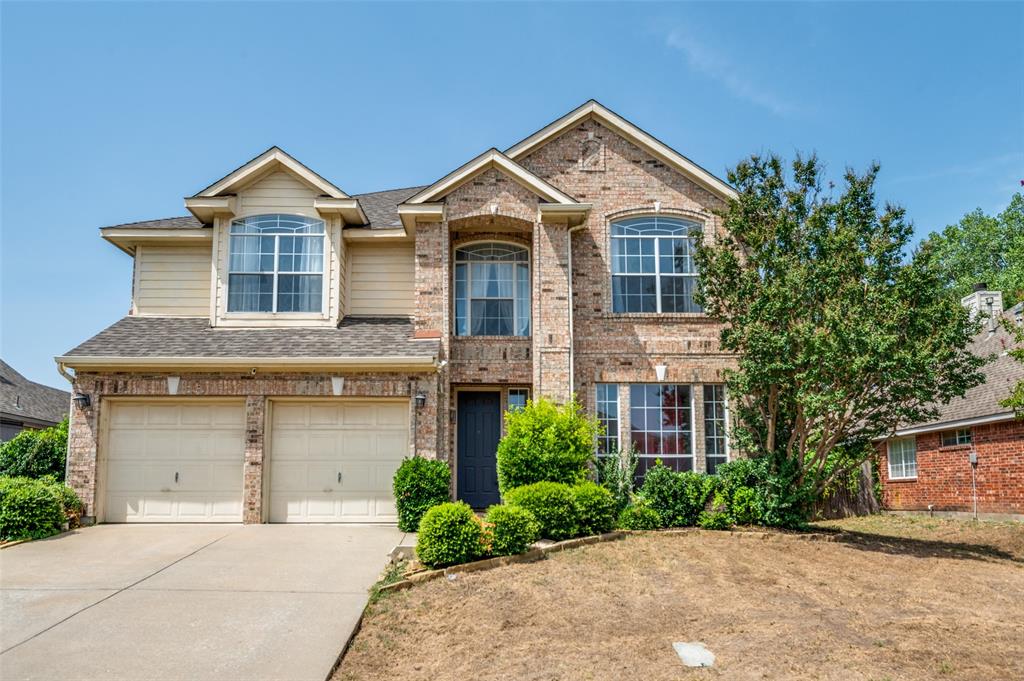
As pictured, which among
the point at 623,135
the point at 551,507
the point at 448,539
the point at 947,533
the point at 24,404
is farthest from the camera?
the point at 24,404

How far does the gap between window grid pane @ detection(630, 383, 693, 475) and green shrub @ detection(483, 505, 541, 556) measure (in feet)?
15.0

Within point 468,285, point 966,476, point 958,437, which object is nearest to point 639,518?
point 468,285

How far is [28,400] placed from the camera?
24531mm

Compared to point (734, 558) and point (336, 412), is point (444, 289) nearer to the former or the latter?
point (336, 412)

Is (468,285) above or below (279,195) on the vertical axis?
below

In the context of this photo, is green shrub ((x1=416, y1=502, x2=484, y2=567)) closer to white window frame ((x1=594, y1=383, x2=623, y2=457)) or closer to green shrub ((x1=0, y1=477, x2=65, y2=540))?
white window frame ((x1=594, y1=383, x2=623, y2=457))

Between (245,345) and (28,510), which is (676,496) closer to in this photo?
(245,345)

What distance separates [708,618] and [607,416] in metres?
6.90

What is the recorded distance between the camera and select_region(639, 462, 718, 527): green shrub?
1318 cm

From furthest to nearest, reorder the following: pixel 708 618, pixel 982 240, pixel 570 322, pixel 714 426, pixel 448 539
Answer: pixel 982 240, pixel 714 426, pixel 570 322, pixel 448 539, pixel 708 618

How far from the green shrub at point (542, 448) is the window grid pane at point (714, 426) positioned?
2858 millimetres

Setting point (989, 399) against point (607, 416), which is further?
point (989, 399)

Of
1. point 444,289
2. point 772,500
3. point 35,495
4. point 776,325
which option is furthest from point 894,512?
point 35,495

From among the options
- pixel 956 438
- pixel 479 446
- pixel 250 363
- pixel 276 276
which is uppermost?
pixel 276 276
